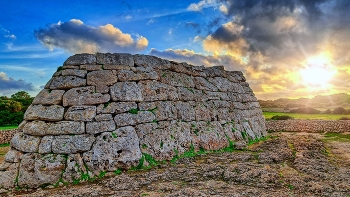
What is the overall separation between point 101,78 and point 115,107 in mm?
1331

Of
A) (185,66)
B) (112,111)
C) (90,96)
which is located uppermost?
(185,66)

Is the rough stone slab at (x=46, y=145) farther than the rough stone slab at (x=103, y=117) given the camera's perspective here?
No

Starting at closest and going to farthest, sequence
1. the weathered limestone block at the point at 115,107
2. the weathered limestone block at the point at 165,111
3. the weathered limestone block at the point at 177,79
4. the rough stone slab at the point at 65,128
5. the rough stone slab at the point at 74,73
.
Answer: the rough stone slab at the point at 65,128 → the weathered limestone block at the point at 115,107 → the rough stone slab at the point at 74,73 → the weathered limestone block at the point at 165,111 → the weathered limestone block at the point at 177,79

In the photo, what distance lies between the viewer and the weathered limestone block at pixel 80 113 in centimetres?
895

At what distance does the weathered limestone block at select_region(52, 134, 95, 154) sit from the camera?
8336 mm

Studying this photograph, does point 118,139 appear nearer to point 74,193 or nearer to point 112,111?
point 112,111

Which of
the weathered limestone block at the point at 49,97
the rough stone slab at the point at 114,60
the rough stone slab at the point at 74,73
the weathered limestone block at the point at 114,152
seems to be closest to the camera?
the weathered limestone block at the point at 114,152

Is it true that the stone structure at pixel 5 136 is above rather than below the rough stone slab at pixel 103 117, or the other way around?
below

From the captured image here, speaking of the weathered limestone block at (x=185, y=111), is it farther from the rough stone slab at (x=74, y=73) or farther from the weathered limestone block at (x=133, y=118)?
the rough stone slab at (x=74, y=73)

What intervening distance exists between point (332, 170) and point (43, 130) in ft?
31.9

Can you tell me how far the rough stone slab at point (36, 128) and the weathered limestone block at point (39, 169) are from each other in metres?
0.77

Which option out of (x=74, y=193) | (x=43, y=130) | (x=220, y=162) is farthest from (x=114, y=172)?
(x=220, y=162)

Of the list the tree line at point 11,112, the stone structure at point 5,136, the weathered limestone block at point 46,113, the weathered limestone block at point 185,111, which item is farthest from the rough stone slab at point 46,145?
the tree line at point 11,112

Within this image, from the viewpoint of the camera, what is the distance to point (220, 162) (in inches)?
388
